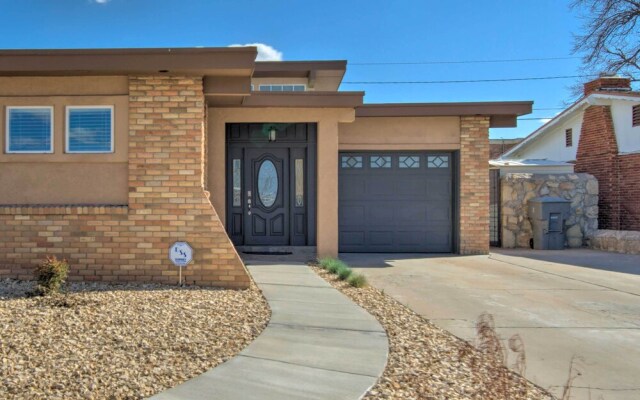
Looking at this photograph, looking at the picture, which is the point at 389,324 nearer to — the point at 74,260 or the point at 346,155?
the point at 74,260

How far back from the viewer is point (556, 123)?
20281 mm

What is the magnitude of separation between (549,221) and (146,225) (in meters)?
A: 11.1

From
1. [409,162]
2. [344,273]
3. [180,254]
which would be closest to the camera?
[180,254]

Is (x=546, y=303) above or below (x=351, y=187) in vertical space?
below

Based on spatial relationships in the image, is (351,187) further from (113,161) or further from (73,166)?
(73,166)

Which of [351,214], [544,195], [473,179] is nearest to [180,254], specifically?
[351,214]

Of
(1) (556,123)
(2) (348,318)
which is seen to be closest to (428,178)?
(2) (348,318)

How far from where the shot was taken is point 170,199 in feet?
23.1

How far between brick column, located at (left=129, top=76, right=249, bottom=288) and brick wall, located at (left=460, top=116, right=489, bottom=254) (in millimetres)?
6579

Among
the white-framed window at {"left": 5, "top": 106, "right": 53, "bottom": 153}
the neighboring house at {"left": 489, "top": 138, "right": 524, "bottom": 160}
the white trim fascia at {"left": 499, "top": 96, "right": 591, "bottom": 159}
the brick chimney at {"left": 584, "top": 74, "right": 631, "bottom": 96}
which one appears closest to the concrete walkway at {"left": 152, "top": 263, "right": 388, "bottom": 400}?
the white-framed window at {"left": 5, "top": 106, "right": 53, "bottom": 153}

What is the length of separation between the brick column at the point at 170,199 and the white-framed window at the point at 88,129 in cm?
39

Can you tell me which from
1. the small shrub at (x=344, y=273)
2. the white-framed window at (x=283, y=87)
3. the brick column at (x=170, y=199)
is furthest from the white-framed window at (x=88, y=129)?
the white-framed window at (x=283, y=87)

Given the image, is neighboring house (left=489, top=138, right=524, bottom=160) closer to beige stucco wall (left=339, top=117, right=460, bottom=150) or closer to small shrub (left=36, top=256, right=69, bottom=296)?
beige stucco wall (left=339, top=117, right=460, bottom=150)

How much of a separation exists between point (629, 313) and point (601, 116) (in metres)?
13.4
